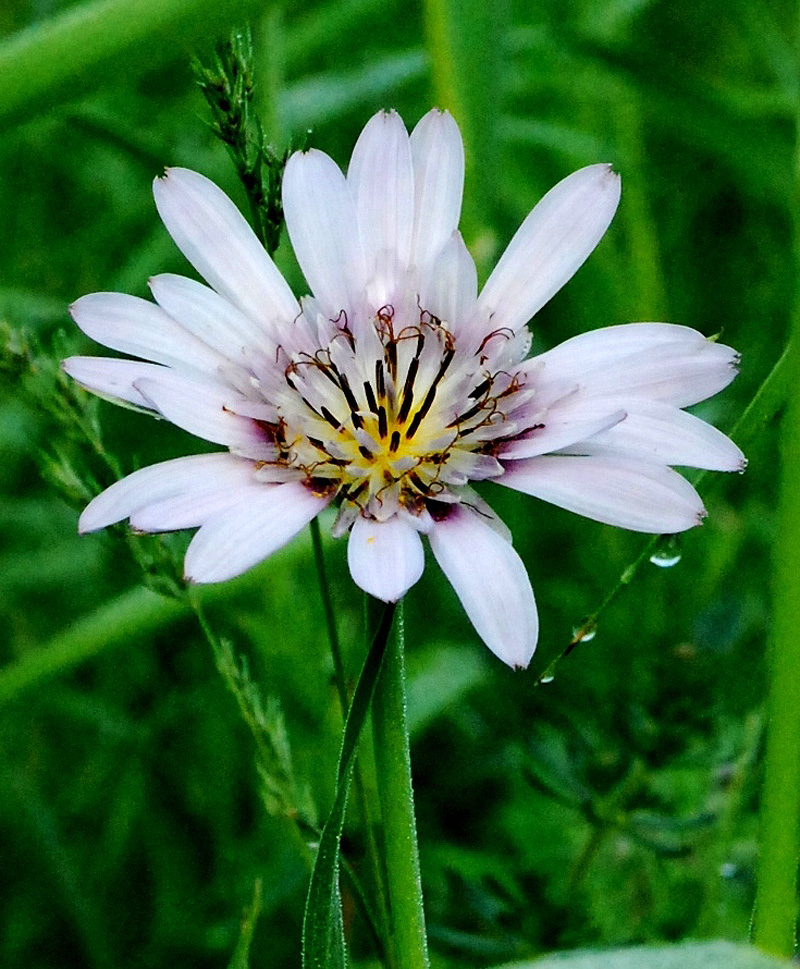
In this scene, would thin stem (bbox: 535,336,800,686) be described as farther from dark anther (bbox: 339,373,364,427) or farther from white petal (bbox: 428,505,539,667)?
dark anther (bbox: 339,373,364,427)

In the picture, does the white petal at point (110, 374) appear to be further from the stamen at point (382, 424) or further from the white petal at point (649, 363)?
the white petal at point (649, 363)

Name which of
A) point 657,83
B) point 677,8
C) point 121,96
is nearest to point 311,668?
point 657,83

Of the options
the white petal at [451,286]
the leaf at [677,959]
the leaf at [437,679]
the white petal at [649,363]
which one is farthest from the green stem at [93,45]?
the leaf at [437,679]

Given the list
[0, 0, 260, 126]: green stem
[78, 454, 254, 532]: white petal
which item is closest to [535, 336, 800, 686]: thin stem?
[78, 454, 254, 532]: white petal

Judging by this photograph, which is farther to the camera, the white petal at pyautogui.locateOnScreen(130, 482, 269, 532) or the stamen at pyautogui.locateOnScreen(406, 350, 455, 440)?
the stamen at pyautogui.locateOnScreen(406, 350, 455, 440)

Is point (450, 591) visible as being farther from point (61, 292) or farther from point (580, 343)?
point (580, 343)

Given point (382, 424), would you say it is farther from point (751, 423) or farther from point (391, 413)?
point (751, 423)
